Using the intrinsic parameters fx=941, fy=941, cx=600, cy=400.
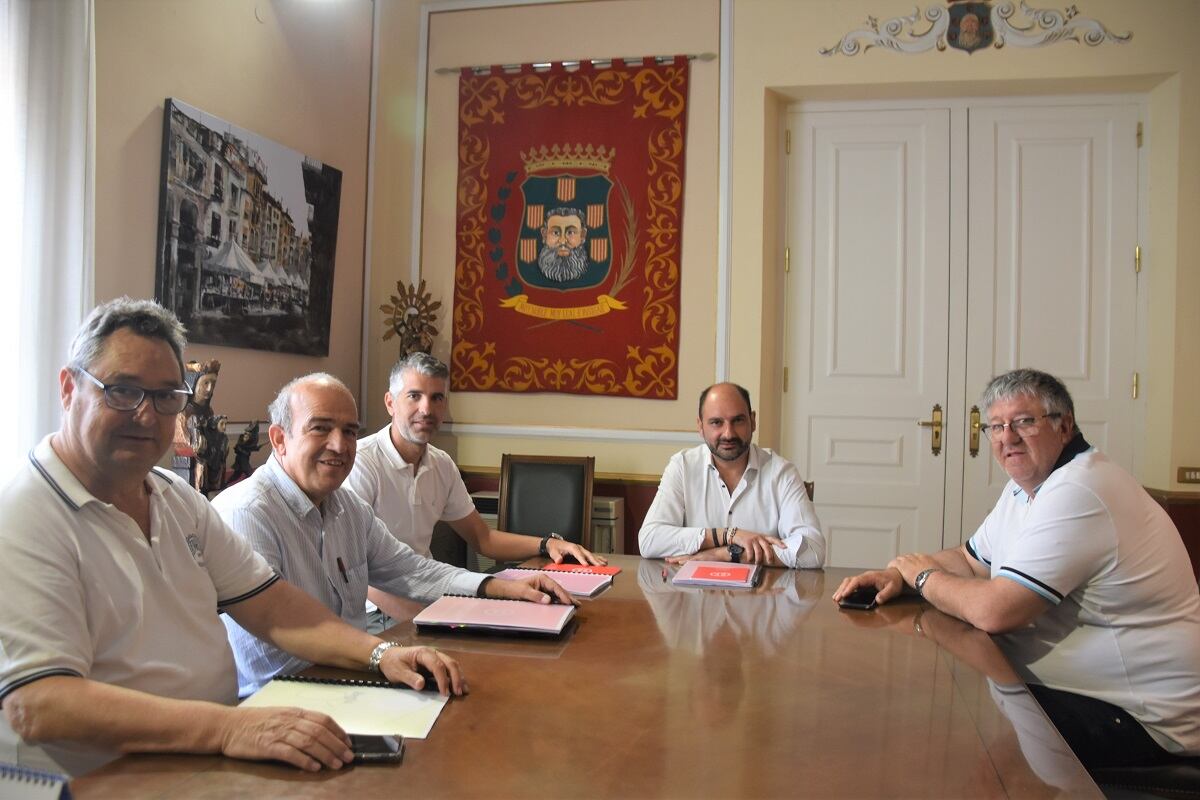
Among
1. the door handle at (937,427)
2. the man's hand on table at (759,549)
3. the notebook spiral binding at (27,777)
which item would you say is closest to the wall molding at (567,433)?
the door handle at (937,427)

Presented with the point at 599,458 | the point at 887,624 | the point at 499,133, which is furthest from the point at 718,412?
the point at 499,133

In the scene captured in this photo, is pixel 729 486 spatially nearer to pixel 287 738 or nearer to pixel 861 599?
pixel 861 599

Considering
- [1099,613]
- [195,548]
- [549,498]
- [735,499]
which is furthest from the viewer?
[549,498]

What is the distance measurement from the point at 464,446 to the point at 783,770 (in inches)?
146

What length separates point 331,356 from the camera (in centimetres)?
446

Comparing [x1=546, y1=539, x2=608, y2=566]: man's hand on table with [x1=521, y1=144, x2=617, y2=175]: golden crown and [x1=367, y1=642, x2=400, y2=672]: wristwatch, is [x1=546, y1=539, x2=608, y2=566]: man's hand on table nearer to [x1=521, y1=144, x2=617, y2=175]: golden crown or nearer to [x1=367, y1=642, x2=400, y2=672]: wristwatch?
[x1=367, y1=642, x2=400, y2=672]: wristwatch

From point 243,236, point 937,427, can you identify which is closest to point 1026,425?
point 937,427

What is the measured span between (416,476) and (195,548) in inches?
58.2

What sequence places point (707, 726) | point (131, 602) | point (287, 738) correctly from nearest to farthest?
point (287, 738) → point (707, 726) → point (131, 602)

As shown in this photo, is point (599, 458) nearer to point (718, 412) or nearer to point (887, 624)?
point (718, 412)

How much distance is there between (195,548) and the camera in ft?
5.28

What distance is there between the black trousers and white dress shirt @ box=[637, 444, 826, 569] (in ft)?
3.50

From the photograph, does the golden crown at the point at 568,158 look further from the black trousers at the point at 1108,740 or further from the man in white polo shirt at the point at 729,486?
the black trousers at the point at 1108,740

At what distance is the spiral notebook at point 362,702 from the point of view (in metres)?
1.26
